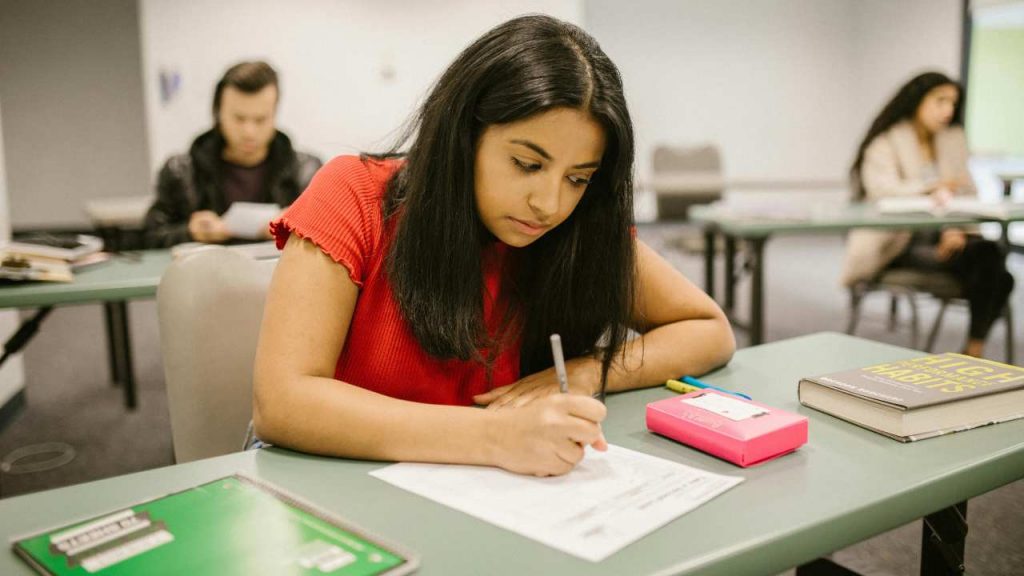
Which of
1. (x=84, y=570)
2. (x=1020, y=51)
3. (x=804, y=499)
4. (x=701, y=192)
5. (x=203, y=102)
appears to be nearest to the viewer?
(x=84, y=570)

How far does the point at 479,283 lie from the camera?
3.58ft

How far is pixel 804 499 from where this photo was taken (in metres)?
0.75

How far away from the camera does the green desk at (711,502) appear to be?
0.65 metres

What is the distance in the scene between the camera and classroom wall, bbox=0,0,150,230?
7.18m

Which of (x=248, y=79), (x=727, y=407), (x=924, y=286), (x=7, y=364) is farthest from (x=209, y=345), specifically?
(x=924, y=286)

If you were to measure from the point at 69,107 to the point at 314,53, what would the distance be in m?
2.79

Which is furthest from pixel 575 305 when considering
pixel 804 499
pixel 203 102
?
pixel 203 102

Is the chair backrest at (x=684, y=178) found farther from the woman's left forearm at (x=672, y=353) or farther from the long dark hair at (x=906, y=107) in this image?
the woman's left forearm at (x=672, y=353)

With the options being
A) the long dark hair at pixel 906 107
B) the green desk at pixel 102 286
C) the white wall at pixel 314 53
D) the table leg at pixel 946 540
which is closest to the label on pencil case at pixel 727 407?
the table leg at pixel 946 540

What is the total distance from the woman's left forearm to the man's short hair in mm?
2190

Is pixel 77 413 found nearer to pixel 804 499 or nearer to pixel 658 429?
pixel 658 429

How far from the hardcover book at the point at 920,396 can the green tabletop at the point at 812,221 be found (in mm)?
1927

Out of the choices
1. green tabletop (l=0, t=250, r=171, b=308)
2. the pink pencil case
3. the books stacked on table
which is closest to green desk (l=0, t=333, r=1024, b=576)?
the pink pencil case

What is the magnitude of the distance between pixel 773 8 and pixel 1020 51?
7.48ft
